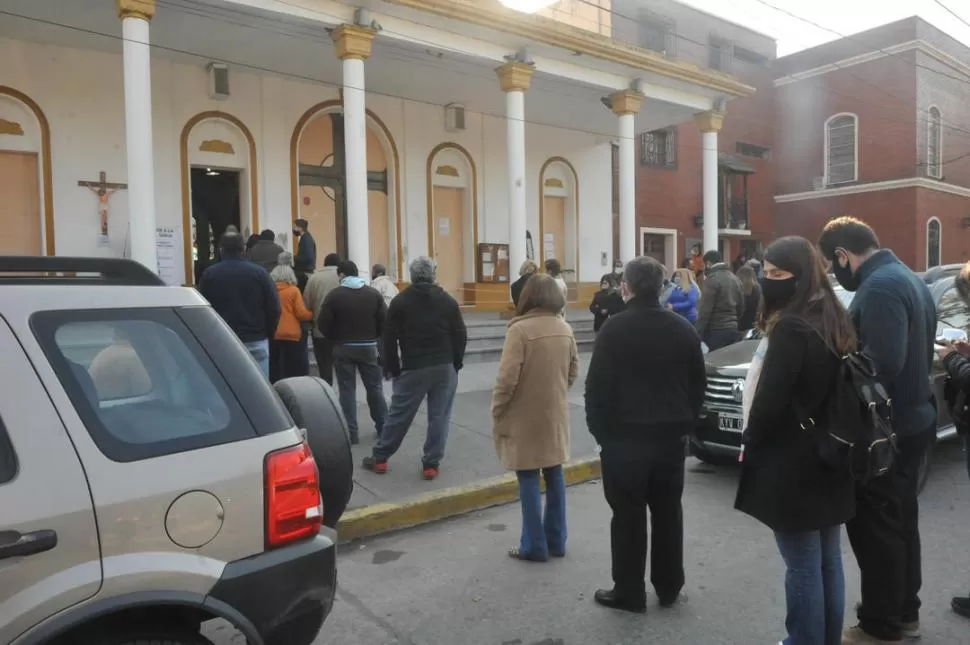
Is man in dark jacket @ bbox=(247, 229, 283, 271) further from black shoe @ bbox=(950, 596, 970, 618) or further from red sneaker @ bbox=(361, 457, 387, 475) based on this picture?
black shoe @ bbox=(950, 596, 970, 618)

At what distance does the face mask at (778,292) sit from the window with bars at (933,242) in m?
25.5

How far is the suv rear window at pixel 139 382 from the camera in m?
2.05

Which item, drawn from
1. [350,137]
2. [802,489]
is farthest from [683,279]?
[802,489]

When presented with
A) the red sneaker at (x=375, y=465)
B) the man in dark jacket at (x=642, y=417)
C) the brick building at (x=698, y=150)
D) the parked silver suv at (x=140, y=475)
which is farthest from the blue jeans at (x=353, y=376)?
the brick building at (x=698, y=150)

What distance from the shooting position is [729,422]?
5793mm

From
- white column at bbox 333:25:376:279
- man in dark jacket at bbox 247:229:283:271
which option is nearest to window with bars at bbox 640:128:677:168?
white column at bbox 333:25:376:279

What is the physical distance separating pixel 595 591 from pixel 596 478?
8.25ft

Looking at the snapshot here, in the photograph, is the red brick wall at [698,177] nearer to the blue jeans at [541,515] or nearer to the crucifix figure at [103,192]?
the crucifix figure at [103,192]

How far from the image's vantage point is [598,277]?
18.9m

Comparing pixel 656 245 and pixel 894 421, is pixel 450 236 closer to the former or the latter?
pixel 656 245

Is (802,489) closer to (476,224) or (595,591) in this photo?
(595,591)

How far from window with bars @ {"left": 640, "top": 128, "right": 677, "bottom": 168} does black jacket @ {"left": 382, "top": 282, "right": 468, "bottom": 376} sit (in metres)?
16.6

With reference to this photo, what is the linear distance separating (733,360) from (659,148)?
1662 cm

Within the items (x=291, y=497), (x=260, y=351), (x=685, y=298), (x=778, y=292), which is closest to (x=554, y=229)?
(x=685, y=298)
